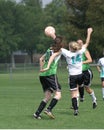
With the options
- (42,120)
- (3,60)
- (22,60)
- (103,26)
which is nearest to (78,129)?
(42,120)

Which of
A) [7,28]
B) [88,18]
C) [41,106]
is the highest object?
[88,18]

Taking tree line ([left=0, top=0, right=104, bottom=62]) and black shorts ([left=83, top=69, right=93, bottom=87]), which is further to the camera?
tree line ([left=0, top=0, right=104, bottom=62])

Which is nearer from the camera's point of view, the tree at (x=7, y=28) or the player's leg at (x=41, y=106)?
the player's leg at (x=41, y=106)

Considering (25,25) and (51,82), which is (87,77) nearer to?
(51,82)

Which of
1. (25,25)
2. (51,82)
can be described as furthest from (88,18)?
(25,25)

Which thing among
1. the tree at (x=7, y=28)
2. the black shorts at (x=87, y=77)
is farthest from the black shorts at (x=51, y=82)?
the tree at (x=7, y=28)

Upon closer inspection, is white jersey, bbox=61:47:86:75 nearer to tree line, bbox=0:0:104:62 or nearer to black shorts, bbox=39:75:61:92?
black shorts, bbox=39:75:61:92

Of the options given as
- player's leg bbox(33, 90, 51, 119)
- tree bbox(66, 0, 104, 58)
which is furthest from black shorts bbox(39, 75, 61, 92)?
tree bbox(66, 0, 104, 58)

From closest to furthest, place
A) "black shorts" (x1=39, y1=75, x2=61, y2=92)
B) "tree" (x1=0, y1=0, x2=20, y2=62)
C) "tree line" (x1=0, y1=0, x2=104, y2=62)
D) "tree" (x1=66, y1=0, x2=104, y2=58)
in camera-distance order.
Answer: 1. "black shorts" (x1=39, y1=75, x2=61, y2=92)
2. "tree" (x1=66, y1=0, x2=104, y2=58)
3. "tree" (x1=0, y1=0, x2=20, y2=62)
4. "tree line" (x1=0, y1=0, x2=104, y2=62)

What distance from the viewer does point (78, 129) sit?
10.8m

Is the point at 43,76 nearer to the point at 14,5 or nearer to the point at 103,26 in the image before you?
the point at 103,26

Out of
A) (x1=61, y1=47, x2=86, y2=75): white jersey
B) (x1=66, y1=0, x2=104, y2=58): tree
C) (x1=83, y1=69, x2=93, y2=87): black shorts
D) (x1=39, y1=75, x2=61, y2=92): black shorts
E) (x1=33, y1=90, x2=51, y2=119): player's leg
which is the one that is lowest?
(x1=33, y1=90, x2=51, y2=119): player's leg

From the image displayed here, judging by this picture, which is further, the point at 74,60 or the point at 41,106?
the point at 74,60

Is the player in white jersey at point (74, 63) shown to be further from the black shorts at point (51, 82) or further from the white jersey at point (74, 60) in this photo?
the black shorts at point (51, 82)
